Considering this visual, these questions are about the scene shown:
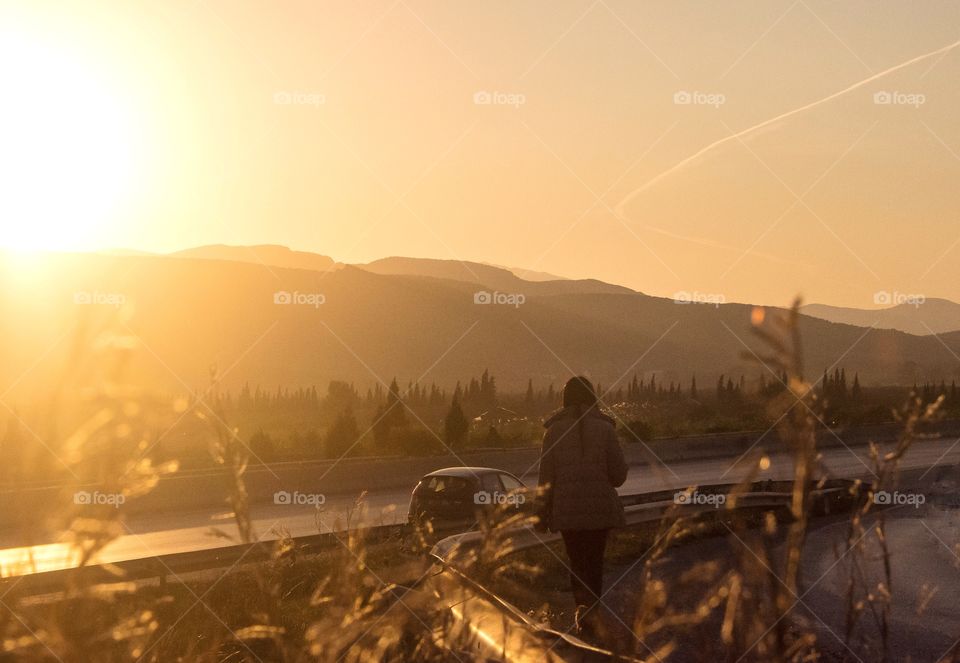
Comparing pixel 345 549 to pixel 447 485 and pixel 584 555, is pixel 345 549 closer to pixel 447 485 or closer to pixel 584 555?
pixel 584 555

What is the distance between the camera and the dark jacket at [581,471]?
9328mm

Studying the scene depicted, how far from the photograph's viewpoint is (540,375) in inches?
6422

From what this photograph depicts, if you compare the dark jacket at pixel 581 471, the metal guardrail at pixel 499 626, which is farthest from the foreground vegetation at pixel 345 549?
the dark jacket at pixel 581 471

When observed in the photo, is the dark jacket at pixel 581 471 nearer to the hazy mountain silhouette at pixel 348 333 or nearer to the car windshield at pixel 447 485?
the car windshield at pixel 447 485

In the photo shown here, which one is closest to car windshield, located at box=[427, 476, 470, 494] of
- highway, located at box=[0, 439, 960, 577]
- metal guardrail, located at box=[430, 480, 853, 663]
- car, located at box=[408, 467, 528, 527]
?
car, located at box=[408, 467, 528, 527]

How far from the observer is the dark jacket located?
367 inches

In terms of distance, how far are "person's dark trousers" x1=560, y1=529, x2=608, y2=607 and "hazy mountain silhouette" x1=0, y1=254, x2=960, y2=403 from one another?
381 feet

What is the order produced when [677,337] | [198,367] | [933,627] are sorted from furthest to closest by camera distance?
[677,337], [198,367], [933,627]

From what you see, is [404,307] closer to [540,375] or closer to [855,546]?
[540,375]

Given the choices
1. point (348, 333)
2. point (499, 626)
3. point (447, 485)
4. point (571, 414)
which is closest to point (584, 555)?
point (571, 414)

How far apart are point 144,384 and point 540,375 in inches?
6352

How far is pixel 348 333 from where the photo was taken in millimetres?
158125

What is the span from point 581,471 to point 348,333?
149874 millimetres

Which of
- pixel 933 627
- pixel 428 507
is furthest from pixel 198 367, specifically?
pixel 933 627
